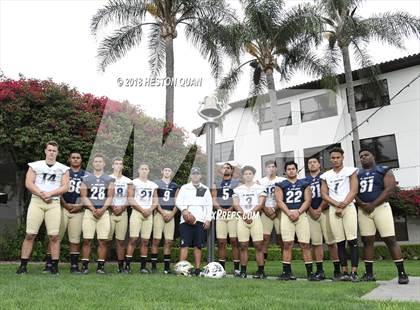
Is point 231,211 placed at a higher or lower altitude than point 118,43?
lower

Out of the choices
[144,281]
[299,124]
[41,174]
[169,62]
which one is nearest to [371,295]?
[144,281]

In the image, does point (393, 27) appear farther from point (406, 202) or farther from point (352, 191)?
point (352, 191)

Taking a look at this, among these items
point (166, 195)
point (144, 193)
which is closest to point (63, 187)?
point (144, 193)

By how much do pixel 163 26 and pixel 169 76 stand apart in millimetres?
2191

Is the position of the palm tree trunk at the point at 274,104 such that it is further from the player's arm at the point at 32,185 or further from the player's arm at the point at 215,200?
the player's arm at the point at 32,185

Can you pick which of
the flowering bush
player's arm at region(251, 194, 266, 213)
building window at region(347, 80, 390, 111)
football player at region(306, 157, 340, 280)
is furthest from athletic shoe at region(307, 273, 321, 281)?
building window at region(347, 80, 390, 111)

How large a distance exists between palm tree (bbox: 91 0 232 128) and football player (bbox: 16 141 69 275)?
9.68m

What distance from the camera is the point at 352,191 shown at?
690 centimetres

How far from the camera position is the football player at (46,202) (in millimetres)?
7086

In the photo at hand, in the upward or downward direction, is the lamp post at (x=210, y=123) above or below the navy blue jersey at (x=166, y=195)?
above

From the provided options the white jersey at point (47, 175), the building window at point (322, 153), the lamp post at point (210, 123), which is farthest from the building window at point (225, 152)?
the white jersey at point (47, 175)

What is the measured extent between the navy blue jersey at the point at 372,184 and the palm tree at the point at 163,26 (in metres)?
10.8

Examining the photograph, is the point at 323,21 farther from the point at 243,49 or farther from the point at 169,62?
the point at 169,62
